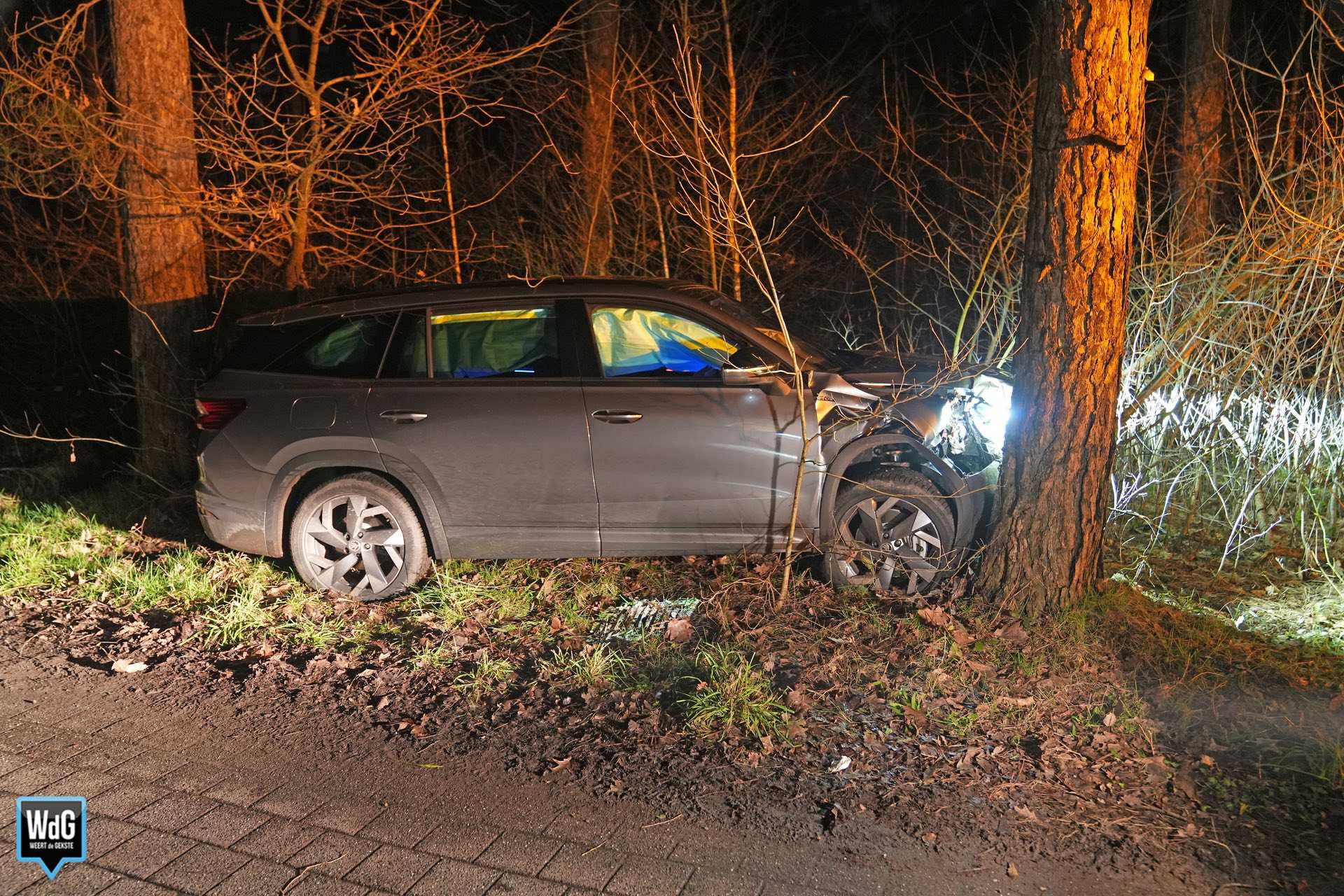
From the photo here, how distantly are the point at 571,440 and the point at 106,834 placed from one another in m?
2.92

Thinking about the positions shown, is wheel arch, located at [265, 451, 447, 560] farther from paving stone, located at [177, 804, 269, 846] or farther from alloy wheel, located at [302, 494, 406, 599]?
paving stone, located at [177, 804, 269, 846]

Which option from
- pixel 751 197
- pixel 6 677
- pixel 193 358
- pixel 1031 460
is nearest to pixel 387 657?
pixel 6 677

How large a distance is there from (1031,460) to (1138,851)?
212 centimetres

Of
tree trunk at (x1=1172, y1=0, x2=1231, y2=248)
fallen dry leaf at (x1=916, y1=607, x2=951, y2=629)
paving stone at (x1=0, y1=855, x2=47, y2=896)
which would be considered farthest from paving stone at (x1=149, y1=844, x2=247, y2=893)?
tree trunk at (x1=1172, y1=0, x2=1231, y2=248)

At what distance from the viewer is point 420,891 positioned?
351 centimetres

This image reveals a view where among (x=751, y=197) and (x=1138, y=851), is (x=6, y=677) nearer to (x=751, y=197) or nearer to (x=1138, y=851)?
(x=1138, y=851)

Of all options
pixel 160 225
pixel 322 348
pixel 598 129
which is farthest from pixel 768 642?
pixel 598 129

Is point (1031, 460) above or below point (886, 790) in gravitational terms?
above

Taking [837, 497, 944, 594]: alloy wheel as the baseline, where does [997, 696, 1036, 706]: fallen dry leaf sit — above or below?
below

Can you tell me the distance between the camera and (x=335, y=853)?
147 inches

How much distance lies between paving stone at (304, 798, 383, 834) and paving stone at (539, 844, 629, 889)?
0.75 metres

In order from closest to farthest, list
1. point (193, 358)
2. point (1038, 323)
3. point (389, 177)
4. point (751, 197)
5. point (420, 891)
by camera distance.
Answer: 1. point (420, 891)
2. point (1038, 323)
3. point (193, 358)
4. point (751, 197)
5. point (389, 177)

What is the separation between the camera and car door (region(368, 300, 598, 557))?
6.06 metres

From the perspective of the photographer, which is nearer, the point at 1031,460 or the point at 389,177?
the point at 1031,460
